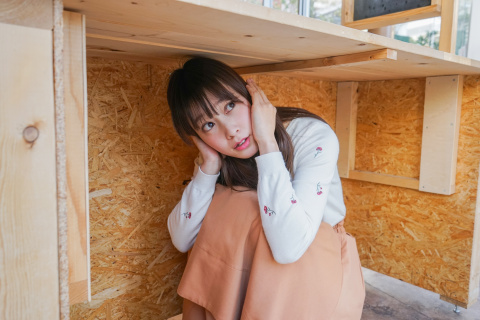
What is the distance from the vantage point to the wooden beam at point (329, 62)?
3.01 ft

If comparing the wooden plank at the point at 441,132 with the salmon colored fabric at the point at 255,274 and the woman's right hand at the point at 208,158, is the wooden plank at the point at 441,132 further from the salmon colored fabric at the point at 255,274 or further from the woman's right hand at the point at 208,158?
the woman's right hand at the point at 208,158

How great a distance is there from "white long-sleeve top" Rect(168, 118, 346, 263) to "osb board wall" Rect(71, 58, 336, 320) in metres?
0.14

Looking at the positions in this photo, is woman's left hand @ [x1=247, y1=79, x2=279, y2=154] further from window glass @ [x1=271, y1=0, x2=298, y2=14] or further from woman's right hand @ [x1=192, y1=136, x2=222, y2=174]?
window glass @ [x1=271, y1=0, x2=298, y2=14]

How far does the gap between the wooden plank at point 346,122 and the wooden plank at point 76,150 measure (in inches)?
56.9

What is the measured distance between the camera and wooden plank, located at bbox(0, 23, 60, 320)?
1.55 feet

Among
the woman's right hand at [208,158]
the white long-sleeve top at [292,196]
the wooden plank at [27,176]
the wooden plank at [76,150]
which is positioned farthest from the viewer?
the woman's right hand at [208,158]

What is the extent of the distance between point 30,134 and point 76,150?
0.12 m

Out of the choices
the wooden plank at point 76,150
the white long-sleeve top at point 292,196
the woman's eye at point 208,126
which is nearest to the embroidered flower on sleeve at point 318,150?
the white long-sleeve top at point 292,196

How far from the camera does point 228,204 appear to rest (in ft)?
3.65

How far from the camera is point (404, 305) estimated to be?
176 centimetres

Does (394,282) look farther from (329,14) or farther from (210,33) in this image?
(329,14)

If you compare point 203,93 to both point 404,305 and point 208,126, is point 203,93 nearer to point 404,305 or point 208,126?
point 208,126


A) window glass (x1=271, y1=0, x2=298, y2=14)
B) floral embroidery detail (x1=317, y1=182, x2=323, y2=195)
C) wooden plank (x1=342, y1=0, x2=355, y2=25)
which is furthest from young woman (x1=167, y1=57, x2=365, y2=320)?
window glass (x1=271, y1=0, x2=298, y2=14)

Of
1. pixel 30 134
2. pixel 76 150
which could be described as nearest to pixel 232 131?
pixel 76 150
